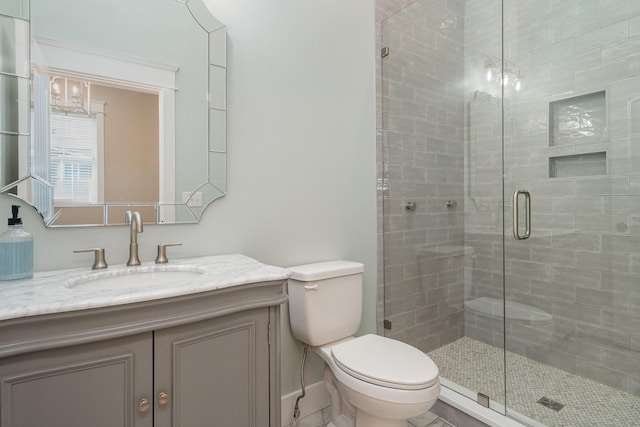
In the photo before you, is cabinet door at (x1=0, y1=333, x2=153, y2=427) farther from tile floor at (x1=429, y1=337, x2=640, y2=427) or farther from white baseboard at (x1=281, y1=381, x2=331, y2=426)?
tile floor at (x1=429, y1=337, x2=640, y2=427)

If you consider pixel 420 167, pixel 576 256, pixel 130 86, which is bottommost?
pixel 576 256

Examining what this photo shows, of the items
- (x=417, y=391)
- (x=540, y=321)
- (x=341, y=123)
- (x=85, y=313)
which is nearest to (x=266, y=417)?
(x=417, y=391)

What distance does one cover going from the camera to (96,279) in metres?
1.14

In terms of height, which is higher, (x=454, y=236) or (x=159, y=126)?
(x=159, y=126)

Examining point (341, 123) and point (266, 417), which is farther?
point (341, 123)

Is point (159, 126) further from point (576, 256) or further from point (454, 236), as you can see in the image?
point (576, 256)

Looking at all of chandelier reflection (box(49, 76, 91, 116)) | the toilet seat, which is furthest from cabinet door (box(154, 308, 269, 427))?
chandelier reflection (box(49, 76, 91, 116))

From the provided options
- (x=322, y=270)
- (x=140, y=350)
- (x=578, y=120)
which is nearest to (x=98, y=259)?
(x=140, y=350)

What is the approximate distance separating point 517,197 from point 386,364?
131 cm

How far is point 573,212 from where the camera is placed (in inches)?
81.0

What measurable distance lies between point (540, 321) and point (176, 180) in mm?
2350

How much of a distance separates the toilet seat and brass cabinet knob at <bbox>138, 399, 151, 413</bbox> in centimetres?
73

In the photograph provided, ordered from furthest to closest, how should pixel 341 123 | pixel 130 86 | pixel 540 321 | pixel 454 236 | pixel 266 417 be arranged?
pixel 454 236, pixel 540 321, pixel 341 123, pixel 130 86, pixel 266 417

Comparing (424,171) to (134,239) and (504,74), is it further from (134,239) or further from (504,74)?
(134,239)
